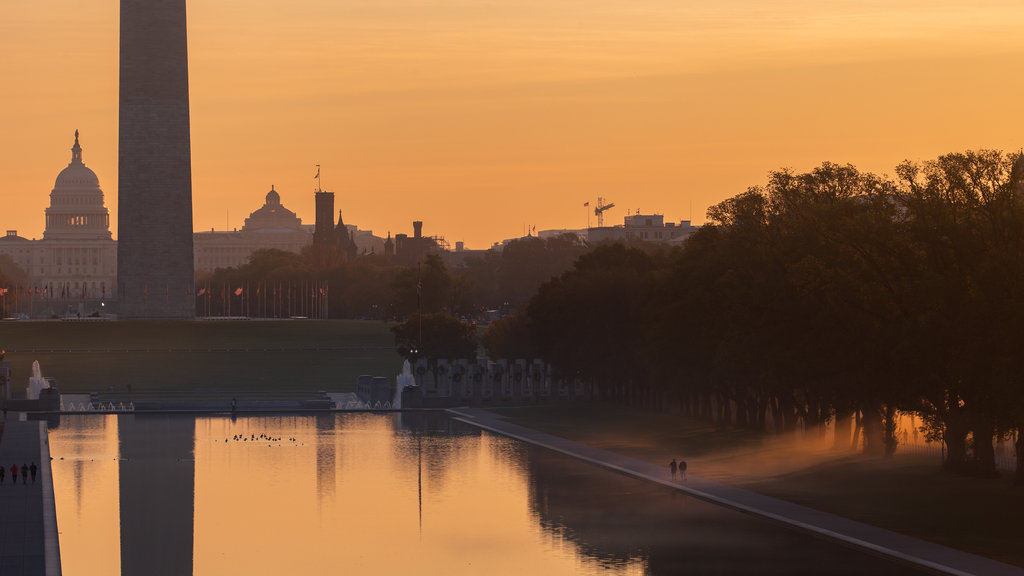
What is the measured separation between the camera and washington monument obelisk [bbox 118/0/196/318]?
427 feet

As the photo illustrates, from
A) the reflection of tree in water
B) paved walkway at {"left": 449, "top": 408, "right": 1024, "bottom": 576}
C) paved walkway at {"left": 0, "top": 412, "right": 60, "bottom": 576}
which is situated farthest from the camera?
the reflection of tree in water

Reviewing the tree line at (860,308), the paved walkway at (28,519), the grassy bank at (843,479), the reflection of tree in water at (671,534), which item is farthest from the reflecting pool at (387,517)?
the tree line at (860,308)

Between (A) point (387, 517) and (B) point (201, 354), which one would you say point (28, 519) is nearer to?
(A) point (387, 517)

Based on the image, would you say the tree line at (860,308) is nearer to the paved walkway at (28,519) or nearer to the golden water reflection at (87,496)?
the golden water reflection at (87,496)

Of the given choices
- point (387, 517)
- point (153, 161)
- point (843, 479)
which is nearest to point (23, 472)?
Result: point (387, 517)

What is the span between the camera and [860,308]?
184 ft

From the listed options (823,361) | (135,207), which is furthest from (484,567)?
(135,207)

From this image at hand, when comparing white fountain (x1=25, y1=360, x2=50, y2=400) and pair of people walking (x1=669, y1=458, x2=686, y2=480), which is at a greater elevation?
white fountain (x1=25, y1=360, x2=50, y2=400)

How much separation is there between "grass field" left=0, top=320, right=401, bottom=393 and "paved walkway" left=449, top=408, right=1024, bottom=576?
169ft

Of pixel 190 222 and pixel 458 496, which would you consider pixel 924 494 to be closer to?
pixel 458 496

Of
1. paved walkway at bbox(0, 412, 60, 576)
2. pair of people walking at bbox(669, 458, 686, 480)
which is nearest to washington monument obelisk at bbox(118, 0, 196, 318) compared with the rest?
paved walkway at bbox(0, 412, 60, 576)

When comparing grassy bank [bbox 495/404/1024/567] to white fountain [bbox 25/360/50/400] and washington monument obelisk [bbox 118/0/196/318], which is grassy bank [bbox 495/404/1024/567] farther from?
washington monument obelisk [bbox 118/0/196/318]

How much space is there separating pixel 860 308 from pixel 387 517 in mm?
19382

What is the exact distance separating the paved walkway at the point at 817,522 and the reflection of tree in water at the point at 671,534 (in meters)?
0.49
